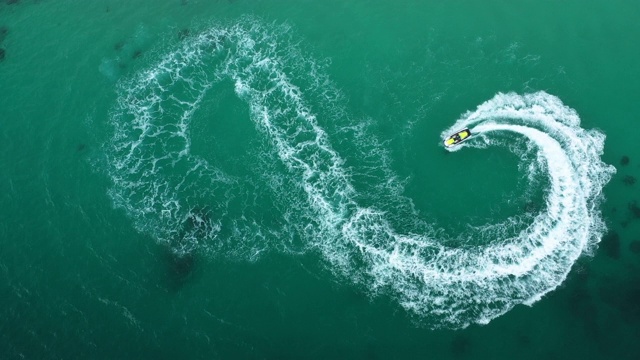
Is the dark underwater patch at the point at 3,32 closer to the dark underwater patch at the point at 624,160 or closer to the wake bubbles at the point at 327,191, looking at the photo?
the wake bubbles at the point at 327,191

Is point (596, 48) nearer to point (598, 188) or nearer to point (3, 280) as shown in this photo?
point (598, 188)

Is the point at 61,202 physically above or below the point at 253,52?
below

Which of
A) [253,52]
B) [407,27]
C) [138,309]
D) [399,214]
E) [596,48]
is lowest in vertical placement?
[138,309]

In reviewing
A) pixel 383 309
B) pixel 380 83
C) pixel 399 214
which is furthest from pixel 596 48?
pixel 383 309

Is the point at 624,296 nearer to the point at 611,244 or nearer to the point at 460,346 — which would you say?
the point at 611,244

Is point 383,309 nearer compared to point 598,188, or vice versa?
point 383,309

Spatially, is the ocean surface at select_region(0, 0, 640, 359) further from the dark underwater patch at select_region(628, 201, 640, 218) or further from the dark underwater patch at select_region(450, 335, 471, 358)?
the dark underwater patch at select_region(628, 201, 640, 218)
